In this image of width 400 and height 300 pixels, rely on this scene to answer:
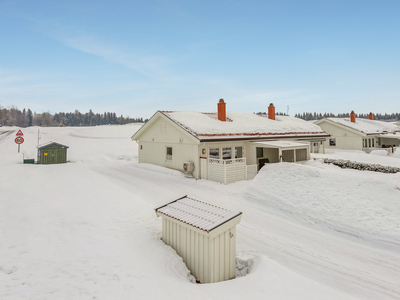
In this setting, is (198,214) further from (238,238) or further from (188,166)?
(188,166)

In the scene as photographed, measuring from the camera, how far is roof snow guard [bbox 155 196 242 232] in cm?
617

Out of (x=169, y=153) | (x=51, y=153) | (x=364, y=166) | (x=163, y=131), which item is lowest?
(x=364, y=166)

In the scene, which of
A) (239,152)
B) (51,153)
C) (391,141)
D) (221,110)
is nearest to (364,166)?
(239,152)

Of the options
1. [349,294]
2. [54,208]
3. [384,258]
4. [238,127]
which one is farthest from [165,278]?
[238,127]

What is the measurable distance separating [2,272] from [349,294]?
7868 mm

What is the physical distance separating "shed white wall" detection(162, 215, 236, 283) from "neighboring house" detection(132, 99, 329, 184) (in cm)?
846

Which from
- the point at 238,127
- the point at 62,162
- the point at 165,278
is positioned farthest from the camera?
the point at 62,162

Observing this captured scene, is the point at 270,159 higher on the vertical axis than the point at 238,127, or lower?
lower

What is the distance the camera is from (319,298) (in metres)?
5.03

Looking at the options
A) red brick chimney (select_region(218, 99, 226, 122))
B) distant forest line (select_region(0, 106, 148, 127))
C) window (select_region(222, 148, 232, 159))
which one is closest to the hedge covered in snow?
window (select_region(222, 148, 232, 159))

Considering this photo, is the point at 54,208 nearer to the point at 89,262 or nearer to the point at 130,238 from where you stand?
the point at 130,238

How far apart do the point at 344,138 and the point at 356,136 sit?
1.46 m

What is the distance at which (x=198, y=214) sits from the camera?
688 cm

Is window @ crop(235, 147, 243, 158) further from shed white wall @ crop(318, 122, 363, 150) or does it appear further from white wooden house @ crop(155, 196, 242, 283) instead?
shed white wall @ crop(318, 122, 363, 150)
